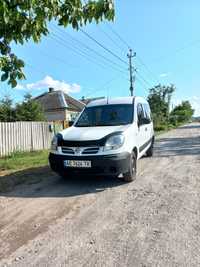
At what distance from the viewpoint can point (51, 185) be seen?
6.26 meters

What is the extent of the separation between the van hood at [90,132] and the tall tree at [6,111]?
13.5m

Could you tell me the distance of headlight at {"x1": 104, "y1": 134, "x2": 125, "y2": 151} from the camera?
569 cm

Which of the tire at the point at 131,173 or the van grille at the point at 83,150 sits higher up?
the van grille at the point at 83,150

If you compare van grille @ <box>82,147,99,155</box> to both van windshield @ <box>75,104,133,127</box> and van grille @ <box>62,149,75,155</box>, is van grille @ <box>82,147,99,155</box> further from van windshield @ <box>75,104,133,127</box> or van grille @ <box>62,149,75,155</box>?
van windshield @ <box>75,104,133,127</box>

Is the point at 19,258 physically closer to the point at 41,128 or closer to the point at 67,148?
the point at 67,148

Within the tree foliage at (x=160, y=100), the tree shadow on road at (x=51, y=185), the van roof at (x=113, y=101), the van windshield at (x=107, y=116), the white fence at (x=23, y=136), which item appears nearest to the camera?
the tree shadow on road at (x=51, y=185)

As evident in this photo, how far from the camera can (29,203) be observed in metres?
5.02

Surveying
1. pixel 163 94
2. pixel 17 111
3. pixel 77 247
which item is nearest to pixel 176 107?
pixel 163 94

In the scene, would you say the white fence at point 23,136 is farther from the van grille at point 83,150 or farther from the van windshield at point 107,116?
the van grille at point 83,150

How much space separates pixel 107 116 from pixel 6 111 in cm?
1372

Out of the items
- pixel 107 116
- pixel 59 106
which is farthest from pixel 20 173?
pixel 59 106

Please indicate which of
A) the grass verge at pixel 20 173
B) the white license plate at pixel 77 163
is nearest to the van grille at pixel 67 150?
the white license plate at pixel 77 163

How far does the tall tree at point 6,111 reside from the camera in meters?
18.8

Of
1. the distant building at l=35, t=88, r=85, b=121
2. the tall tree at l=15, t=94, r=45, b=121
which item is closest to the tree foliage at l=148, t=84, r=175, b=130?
the distant building at l=35, t=88, r=85, b=121
